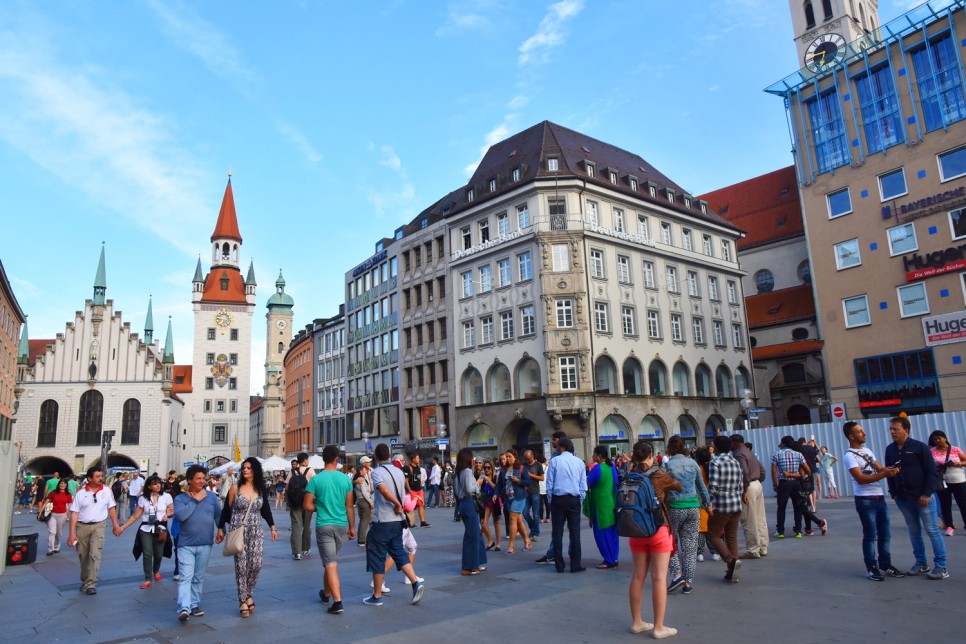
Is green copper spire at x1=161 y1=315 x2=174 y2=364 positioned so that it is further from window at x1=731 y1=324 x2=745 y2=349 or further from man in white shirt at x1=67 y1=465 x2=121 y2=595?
man in white shirt at x1=67 y1=465 x2=121 y2=595

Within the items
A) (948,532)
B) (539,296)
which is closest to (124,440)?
(539,296)

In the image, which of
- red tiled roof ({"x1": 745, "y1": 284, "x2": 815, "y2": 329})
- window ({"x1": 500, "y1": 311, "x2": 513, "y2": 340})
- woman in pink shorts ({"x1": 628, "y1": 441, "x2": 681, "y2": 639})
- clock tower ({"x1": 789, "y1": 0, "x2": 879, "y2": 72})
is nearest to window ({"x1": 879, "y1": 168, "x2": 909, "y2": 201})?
red tiled roof ({"x1": 745, "y1": 284, "x2": 815, "y2": 329})

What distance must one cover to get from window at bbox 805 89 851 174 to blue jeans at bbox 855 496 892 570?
36437 mm

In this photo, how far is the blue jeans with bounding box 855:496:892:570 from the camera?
27.7 ft

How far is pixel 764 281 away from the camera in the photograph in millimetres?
60062

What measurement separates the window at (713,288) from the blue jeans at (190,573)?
144 ft

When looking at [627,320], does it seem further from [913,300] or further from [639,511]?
[639,511]

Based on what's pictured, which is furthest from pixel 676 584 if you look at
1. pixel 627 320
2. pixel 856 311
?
pixel 856 311

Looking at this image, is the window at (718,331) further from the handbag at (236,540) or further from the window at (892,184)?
the handbag at (236,540)

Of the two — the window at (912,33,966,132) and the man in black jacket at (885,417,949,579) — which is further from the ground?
the window at (912,33,966,132)

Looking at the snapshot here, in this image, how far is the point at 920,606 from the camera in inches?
275

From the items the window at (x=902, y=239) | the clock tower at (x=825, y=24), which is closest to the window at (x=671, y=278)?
the window at (x=902, y=239)

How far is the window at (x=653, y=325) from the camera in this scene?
4281 centimetres

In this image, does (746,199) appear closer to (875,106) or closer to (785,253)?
(785,253)
